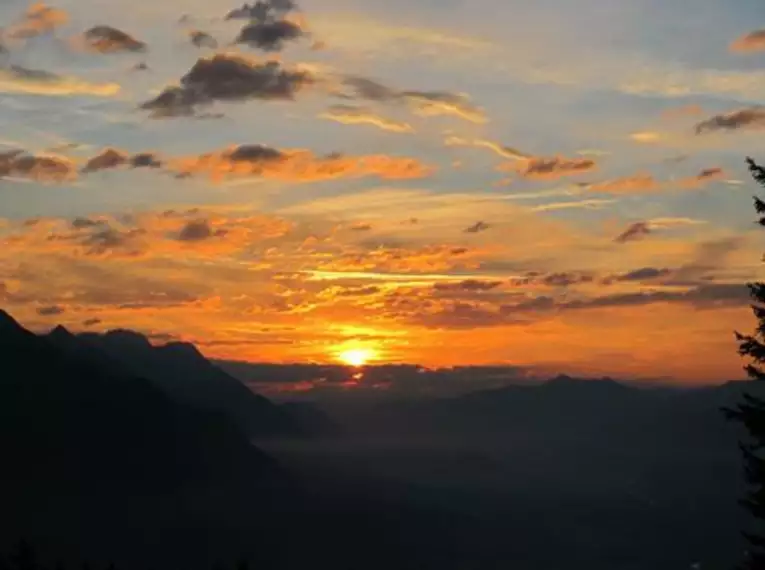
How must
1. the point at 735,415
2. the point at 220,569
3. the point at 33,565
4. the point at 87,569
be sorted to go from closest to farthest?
the point at 735,415 → the point at 33,565 → the point at 87,569 → the point at 220,569

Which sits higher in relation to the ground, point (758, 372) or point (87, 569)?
point (758, 372)

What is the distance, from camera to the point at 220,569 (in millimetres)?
159000

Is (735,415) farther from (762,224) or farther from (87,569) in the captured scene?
(87,569)

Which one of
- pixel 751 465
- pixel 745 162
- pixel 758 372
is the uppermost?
pixel 745 162

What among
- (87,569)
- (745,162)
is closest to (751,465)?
(745,162)

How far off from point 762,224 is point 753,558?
1113cm

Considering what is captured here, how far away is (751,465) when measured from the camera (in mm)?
33875

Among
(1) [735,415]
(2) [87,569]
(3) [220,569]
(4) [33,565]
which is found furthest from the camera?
(3) [220,569]

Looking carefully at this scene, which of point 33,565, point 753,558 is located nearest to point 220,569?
point 33,565

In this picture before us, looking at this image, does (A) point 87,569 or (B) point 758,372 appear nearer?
(B) point 758,372

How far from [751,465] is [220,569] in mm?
136206

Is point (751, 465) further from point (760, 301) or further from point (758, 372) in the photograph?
point (760, 301)

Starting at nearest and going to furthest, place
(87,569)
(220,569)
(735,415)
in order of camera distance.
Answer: (735,415) → (87,569) → (220,569)

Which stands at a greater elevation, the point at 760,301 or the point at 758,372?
the point at 760,301
